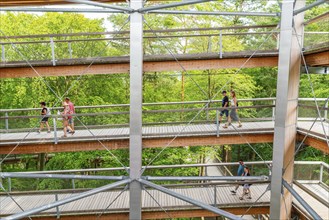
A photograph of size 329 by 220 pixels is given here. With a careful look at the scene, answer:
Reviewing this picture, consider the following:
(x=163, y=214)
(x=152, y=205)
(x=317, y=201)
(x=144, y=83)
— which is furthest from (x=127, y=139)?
(x=144, y=83)

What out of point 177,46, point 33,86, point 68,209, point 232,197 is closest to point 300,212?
point 232,197

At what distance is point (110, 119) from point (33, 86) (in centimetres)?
Answer: 470

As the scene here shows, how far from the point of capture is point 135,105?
199 inches

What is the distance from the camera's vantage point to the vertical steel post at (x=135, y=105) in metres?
4.86

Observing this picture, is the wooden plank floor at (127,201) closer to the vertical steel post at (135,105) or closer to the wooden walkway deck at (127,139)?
the wooden walkway deck at (127,139)

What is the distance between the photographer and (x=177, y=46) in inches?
507

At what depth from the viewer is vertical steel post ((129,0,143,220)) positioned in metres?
4.86

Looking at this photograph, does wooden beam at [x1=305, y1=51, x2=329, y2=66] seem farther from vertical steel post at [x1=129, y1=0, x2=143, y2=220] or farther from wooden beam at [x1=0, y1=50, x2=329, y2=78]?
vertical steel post at [x1=129, y1=0, x2=143, y2=220]

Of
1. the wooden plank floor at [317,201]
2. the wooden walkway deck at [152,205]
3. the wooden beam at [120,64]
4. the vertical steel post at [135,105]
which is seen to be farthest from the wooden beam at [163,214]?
the wooden beam at [120,64]

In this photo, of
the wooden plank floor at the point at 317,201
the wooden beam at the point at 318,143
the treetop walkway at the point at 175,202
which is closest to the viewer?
the wooden beam at the point at 318,143

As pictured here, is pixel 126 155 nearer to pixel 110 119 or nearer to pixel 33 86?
pixel 110 119

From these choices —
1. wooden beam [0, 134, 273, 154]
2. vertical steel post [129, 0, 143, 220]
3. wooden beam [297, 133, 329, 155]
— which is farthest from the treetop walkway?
vertical steel post [129, 0, 143, 220]

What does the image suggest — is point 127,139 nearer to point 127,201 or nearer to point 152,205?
point 127,201

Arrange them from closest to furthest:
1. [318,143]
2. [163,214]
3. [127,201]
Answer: [318,143], [163,214], [127,201]
